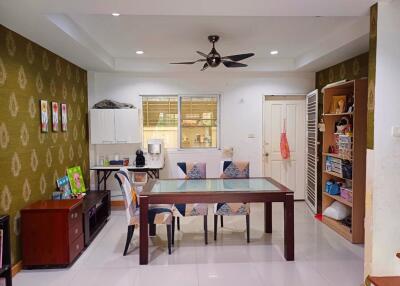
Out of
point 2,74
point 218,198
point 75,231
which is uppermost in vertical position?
point 2,74

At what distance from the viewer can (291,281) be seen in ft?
10.0

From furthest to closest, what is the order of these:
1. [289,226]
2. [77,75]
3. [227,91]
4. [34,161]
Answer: [227,91] → [77,75] → [34,161] → [289,226]

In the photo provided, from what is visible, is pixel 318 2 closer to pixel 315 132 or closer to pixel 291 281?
pixel 291 281

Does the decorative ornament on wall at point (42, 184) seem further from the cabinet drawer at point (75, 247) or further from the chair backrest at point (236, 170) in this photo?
the chair backrest at point (236, 170)

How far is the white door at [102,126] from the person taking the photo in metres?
5.68

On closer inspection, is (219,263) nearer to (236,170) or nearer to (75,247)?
(236,170)

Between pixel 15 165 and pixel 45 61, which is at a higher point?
pixel 45 61

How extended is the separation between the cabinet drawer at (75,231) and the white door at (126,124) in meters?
2.23

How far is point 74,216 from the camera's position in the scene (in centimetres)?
355

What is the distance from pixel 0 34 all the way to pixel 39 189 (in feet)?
5.82

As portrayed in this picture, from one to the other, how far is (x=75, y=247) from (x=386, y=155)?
329 cm

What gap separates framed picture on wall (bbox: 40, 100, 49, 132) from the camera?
3.87 meters

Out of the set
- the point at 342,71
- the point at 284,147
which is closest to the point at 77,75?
the point at 284,147

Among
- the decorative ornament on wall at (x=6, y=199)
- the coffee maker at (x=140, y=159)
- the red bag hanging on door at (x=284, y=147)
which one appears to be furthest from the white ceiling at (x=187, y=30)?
the decorative ornament on wall at (x=6, y=199)
